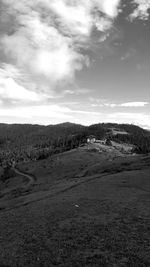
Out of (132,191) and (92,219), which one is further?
(132,191)

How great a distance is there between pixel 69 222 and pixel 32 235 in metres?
6.89

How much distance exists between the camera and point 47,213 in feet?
149

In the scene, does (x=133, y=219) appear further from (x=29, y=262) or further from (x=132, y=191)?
(x=132, y=191)

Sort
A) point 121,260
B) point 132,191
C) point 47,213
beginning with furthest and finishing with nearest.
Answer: point 132,191
point 47,213
point 121,260

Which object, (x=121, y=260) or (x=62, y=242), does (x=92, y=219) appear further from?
(x=121, y=260)

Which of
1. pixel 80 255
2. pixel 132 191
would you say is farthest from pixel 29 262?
pixel 132 191

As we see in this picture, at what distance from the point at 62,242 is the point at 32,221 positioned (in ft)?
39.6

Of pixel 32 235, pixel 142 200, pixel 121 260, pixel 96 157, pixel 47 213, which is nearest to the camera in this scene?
pixel 121 260

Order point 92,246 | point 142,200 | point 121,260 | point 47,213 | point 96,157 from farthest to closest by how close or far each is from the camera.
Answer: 1. point 96,157
2. point 142,200
3. point 47,213
4. point 92,246
5. point 121,260

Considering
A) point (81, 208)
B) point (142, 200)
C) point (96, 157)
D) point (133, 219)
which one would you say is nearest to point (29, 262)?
point (133, 219)

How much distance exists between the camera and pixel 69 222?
38.6 meters

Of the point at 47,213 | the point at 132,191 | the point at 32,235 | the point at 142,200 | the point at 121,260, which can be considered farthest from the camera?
the point at 132,191

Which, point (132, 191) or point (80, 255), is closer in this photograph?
point (80, 255)

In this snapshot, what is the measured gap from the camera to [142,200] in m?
52.0
